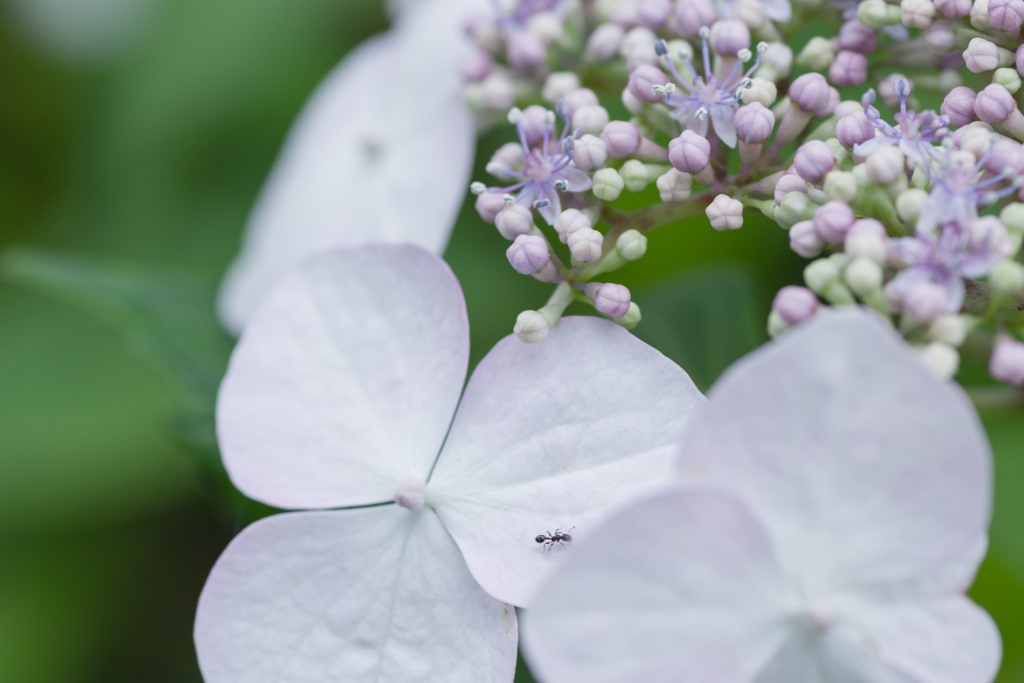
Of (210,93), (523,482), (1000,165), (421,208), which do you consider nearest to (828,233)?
(1000,165)

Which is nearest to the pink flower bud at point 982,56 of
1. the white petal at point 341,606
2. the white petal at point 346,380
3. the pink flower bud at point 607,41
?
the pink flower bud at point 607,41

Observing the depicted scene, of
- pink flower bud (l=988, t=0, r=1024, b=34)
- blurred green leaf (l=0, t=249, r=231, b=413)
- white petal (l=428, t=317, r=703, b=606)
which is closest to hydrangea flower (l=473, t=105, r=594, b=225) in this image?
white petal (l=428, t=317, r=703, b=606)

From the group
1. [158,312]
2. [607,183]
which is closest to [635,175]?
[607,183]

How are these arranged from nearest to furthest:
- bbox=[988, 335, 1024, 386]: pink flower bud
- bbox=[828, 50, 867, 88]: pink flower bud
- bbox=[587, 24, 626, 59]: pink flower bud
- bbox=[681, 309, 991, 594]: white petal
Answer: bbox=[681, 309, 991, 594]: white petal < bbox=[988, 335, 1024, 386]: pink flower bud < bbox=[828, 50, 867, 88]: pink flower bud < bbox=[587, 24, 626, 59]: pink flower bud

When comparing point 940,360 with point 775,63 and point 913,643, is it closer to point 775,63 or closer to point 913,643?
point 913,643

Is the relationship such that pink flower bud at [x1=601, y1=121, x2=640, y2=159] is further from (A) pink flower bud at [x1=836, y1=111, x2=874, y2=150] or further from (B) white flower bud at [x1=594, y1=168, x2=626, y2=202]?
(A) pink flower bud at [x1=836, y1=111, x2=874, y2=150]
